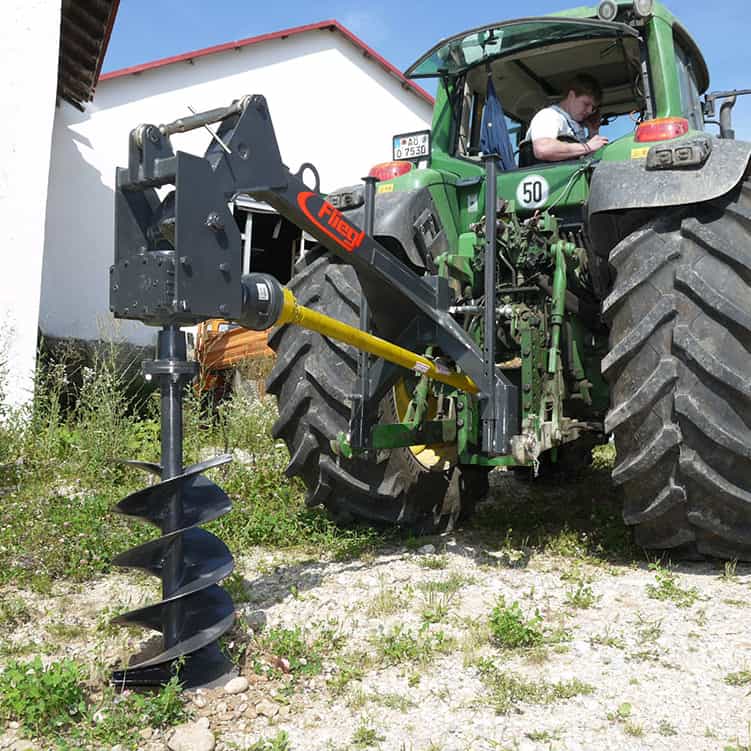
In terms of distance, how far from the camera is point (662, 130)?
351 cm

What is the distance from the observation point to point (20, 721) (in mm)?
2213

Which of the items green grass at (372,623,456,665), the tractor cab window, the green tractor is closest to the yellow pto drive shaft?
the green tractor

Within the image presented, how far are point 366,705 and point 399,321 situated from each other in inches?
64.5

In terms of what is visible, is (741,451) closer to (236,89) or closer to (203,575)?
(203,575)

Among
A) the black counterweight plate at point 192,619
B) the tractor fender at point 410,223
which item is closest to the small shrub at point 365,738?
the black counterweight plate at point 192,619

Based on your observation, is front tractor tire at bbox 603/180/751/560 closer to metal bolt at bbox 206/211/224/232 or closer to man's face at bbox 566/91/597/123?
man's face at bbox 566/91/597/123

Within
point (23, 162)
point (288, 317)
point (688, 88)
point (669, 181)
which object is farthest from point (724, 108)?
point (23, 162)

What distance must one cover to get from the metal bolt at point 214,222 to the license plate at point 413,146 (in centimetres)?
180

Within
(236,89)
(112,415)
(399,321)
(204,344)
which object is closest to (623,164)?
(399,321)

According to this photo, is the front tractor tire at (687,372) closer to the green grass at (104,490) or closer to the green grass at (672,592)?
the green grass at (672,592)

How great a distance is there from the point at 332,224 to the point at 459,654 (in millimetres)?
1553

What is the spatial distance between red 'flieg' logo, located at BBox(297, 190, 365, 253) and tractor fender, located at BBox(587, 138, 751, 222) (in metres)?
1.06

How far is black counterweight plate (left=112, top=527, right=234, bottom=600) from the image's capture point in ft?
8.59

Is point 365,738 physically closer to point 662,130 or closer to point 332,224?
point 332,224
